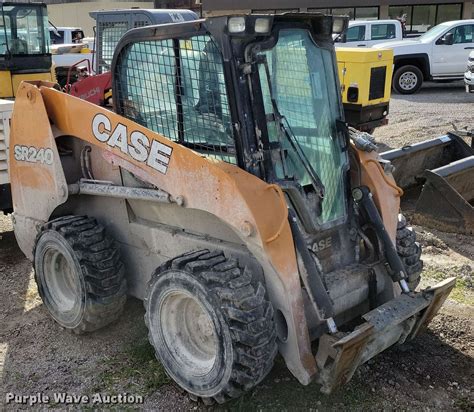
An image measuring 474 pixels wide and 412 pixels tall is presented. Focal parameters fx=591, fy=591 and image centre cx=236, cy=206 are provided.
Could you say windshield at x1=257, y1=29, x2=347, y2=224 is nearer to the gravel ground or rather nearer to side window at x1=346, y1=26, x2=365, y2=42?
the gravel ground

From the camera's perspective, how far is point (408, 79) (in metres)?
16.5

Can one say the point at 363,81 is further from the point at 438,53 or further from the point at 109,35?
the point at 438,53

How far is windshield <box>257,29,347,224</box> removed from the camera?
3496mm

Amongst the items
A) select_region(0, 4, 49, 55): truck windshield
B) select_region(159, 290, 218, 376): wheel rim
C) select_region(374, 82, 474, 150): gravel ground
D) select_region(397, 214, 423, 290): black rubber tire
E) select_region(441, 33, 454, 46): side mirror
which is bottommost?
select_region(374, 82, 474, 150): gravel ground

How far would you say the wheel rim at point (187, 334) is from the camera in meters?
3.60

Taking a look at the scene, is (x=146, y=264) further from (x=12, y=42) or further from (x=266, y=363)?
(x=12, y=42)

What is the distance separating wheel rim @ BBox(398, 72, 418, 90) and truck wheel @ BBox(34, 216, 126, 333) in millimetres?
13789

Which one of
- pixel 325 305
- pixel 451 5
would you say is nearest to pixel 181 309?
pixel 325 305

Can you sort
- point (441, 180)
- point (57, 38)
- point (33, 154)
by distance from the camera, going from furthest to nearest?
1. point (57, 38)
2. point (441, 180)
3. point (33, 154)

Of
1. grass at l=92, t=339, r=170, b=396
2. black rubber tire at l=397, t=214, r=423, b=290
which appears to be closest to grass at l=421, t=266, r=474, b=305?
black rubber tire at l=397, t=214, r=423, b=290

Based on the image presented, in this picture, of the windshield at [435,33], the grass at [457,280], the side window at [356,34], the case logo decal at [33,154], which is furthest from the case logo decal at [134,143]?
the side window at [356,34]

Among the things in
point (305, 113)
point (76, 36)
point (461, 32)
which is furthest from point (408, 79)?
point (305, 113)

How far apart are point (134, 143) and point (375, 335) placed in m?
1.86

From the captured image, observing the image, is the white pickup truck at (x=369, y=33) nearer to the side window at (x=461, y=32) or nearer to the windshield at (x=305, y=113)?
the side window at (x=461, y=32)
